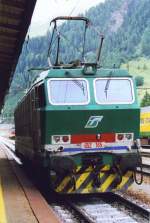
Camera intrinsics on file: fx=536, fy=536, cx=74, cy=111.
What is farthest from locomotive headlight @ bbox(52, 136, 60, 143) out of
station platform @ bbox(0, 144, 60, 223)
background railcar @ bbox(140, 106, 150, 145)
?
background railcar @ bbox(140, 106, 150, 145)

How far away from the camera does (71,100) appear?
37.9ft

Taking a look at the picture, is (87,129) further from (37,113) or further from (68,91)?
(37,113)

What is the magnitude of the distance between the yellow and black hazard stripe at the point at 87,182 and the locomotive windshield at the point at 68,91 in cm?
148

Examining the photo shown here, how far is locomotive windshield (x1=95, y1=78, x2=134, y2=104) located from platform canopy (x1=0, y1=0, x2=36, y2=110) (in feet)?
6.92

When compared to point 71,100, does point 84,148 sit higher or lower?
lower

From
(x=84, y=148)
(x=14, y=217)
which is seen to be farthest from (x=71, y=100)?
(x=14, y=217)

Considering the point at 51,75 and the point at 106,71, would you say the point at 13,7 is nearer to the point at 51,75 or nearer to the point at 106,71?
the point at 51,75

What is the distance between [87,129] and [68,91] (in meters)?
0.95

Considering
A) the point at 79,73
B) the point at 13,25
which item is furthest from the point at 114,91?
the point at 13,25

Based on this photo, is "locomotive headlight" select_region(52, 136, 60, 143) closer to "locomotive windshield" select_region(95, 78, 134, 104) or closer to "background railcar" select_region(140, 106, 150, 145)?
"locomotive windshield" select_region(95, 78, 134, 104)

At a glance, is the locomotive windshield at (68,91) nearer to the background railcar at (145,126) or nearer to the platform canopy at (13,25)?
the platform canopy at (13,25)

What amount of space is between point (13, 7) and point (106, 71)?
97.9 inches

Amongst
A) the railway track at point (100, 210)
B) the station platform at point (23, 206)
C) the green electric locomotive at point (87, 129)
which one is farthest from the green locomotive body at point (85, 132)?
the station platform at point (23, 206)

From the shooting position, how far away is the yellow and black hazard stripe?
11.1 m
